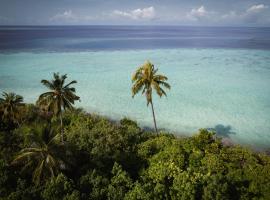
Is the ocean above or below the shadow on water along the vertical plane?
above

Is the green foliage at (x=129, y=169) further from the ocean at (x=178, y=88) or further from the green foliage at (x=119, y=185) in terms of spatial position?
the ocean at (x=178, y=88)

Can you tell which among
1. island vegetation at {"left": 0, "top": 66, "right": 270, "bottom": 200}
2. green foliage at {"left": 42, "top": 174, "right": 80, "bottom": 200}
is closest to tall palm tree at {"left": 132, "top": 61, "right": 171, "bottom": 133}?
island vegetation at {"left": 0, "top": 66, "right": 270, "bottom": 200}

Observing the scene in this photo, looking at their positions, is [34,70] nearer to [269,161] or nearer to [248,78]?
[248,78]

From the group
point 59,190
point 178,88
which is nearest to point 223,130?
point 178,88

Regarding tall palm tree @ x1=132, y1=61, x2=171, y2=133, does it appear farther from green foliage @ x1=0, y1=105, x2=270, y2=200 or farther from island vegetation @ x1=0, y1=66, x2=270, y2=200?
green foliage @ x1=0, y1=105, x2=270, y2=200

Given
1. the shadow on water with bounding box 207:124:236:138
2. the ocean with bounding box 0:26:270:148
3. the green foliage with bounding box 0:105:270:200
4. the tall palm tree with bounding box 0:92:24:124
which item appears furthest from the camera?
the ocean with bounding box 0:26:270:148

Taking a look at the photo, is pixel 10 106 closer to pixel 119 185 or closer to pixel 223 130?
pixel 119 185
